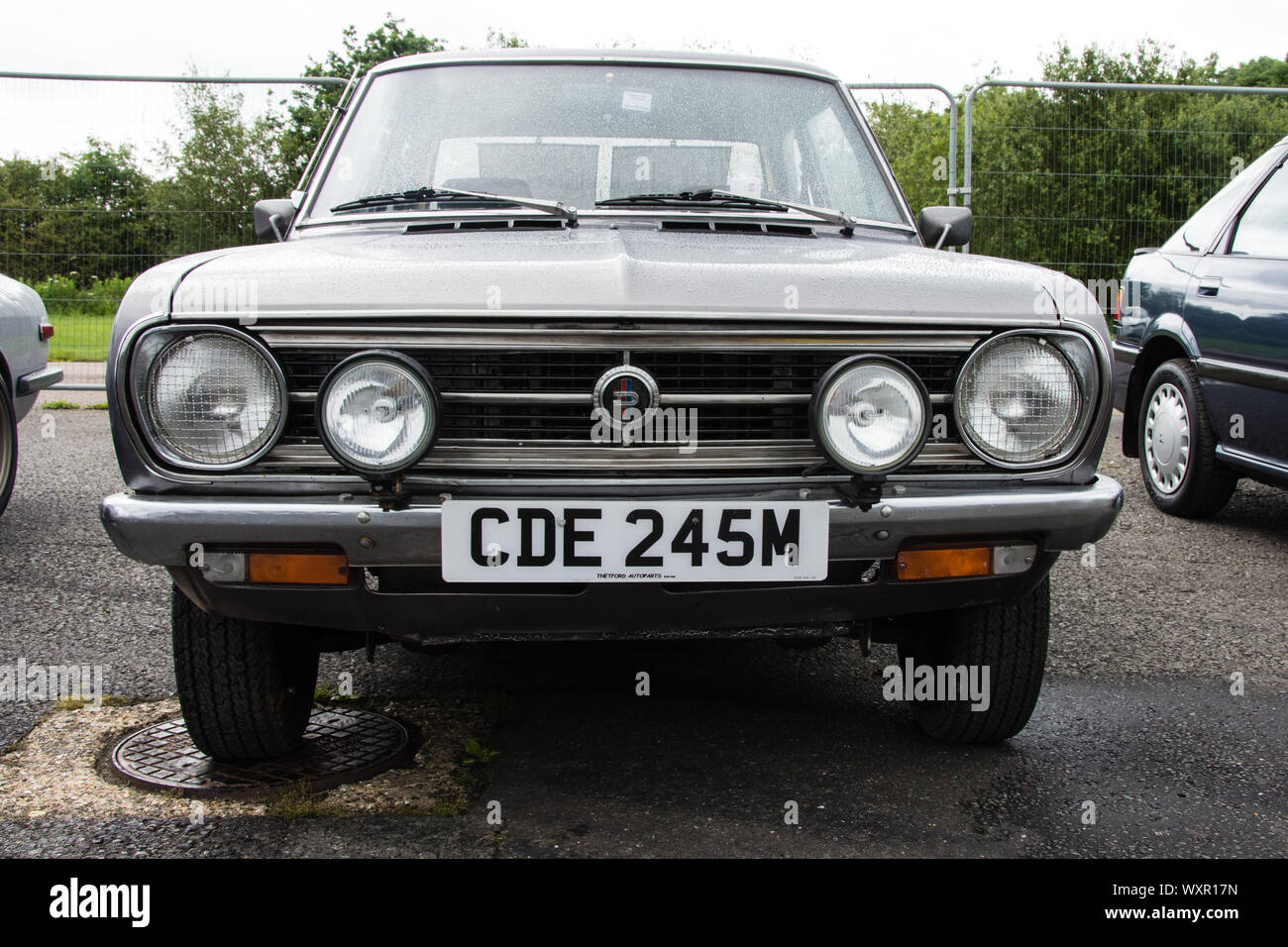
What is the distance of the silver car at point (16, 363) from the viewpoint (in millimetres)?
5473

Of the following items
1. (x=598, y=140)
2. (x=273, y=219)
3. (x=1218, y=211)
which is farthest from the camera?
(x=1218, y=211)

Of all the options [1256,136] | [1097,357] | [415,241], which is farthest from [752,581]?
[1256,136]

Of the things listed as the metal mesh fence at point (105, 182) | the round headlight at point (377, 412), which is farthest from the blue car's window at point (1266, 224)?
the metal mesh fence at point (105, 182)

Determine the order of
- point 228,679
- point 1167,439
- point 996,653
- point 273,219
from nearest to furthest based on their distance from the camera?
point 228,679
point 996,653
point 273,219
point 1167,439

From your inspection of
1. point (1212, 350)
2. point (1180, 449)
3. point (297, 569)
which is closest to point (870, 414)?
point (297, 569)

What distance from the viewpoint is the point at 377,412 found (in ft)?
7.70

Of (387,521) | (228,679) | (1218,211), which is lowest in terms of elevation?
(228,679)

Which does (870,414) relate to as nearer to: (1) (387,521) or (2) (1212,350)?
(1) (387,521)

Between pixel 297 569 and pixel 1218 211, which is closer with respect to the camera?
pixel 297 569

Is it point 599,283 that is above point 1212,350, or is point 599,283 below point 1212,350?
above

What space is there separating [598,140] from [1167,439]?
364 cm

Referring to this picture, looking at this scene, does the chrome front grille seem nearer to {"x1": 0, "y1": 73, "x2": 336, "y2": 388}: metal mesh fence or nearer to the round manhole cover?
the round manhole cover
